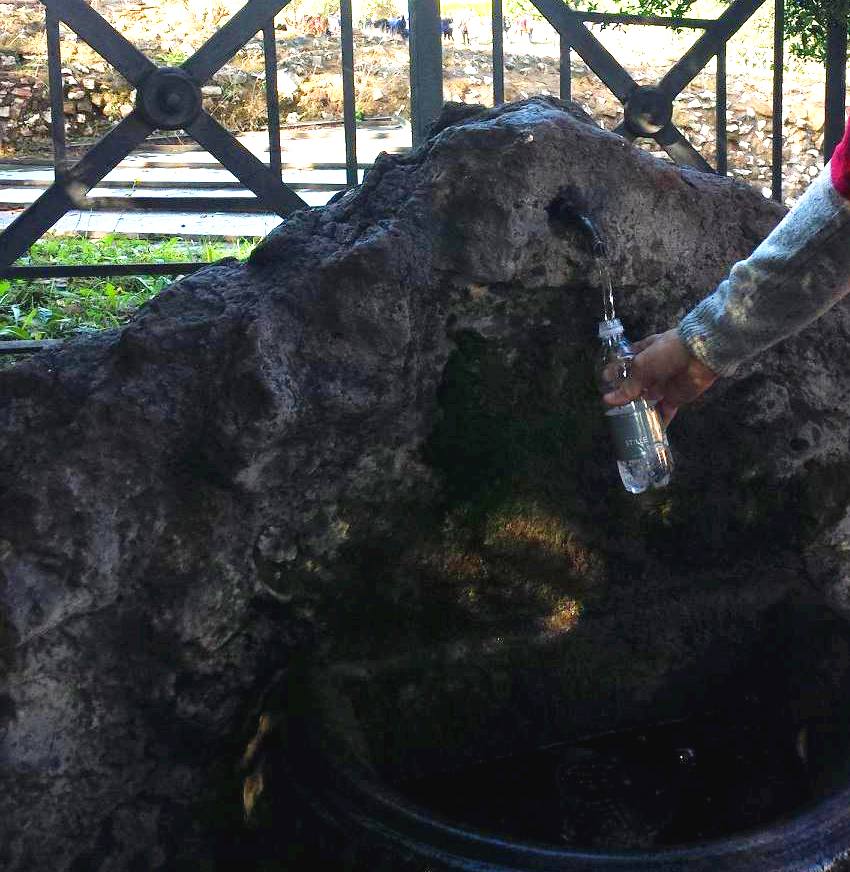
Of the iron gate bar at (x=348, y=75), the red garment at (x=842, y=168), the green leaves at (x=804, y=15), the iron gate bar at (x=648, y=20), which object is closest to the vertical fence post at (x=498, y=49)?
the iron gate bar at (x=648, y=20)

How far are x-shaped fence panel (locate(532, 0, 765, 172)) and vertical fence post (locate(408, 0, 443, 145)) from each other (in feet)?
1.07

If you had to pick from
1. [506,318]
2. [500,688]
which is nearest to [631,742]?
[500,688]

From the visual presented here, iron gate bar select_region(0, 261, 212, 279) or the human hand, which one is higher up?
the human hand

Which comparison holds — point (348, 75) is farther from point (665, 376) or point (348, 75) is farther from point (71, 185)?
point (665, 376)

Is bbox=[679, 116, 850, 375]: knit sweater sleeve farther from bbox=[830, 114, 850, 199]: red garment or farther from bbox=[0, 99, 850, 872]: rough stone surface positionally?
bbox=[0, 99, 850, 872]: rough stone surface

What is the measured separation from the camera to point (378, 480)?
6.63 ft

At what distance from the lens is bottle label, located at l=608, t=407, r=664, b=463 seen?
6.08 ft

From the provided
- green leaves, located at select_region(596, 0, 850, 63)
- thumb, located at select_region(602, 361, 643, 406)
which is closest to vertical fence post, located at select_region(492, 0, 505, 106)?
green leaves, located at select_region(596, 0, 850, 63)

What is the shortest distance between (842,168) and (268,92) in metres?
2.30

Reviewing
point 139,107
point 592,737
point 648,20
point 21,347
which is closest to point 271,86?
point 139,107

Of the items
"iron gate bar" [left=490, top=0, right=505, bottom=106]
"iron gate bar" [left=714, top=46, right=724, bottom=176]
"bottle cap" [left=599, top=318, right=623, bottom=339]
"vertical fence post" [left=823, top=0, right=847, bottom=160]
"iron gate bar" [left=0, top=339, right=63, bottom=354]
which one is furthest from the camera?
"vertical fence post" [left=823, top=0, right=847, bottom=160]

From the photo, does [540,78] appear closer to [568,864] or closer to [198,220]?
[198,220]

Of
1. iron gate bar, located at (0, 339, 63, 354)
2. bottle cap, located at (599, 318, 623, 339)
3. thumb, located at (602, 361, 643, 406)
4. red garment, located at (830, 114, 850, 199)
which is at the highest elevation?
red garment, located at (830, 114, 850, 199)

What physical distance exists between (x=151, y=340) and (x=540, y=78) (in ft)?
36.2
